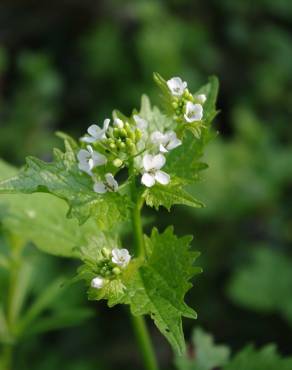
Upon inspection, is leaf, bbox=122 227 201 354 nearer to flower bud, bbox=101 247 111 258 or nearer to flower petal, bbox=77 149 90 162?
flower bud, bbox=101 247 111 258

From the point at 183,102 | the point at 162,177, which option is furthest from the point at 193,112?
the point at 162,177

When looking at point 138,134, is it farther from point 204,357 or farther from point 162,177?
point 204,357

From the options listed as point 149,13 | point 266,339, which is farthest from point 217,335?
point 149,13

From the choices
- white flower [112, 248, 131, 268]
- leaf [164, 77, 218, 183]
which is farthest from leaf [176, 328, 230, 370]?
leaf [164, 77, 218, 183]

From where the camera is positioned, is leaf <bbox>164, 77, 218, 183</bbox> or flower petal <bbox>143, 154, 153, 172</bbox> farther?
leaf <bbox>164, 77, 218, 183</bbox>

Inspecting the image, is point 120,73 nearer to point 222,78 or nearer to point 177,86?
Answer: point 222,78

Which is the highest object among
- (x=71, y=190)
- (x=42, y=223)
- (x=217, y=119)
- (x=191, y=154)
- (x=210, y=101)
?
(x=210, y=101)
